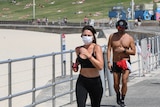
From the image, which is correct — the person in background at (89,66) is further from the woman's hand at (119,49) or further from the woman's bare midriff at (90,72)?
the woman's hand at (119,49)

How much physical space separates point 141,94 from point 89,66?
5.87 meters

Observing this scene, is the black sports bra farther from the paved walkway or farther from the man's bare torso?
the paved walkway

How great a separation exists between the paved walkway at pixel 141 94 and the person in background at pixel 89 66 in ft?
12.8

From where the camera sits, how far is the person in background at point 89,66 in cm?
865

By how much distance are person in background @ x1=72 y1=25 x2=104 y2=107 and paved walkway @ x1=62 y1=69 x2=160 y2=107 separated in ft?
12.8

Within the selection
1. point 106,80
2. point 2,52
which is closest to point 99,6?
point 2,52

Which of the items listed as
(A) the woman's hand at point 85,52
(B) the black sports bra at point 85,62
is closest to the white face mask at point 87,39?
(A) the woman's hand at point 85,52

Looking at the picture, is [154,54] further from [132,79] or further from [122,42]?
[122,42]

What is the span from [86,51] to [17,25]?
80369 millimetres

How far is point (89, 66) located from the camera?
8.81 metres

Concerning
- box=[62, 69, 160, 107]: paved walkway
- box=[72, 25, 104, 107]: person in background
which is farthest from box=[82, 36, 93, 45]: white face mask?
box=[62, 69, 160, 107]: paved walkway

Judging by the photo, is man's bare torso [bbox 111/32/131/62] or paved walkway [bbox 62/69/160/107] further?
paved walkway [bbox 62/69/160/107]

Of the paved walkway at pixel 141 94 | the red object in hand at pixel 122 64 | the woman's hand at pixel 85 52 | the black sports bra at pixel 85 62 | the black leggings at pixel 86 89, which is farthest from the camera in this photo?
the paved walkway at pixel 141 94

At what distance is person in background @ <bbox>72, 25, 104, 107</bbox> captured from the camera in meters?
8.65
